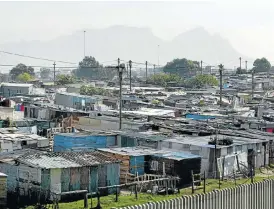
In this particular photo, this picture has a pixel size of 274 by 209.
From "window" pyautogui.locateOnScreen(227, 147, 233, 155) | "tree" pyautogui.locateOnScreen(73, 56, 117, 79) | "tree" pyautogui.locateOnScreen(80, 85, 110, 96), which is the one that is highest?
"tree" pyautogui.locateOnScreen(73, 56, 117, 79)

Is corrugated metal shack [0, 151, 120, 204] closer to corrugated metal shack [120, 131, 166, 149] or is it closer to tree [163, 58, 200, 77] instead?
corrugated metal shack [120, 131, 166, 149]

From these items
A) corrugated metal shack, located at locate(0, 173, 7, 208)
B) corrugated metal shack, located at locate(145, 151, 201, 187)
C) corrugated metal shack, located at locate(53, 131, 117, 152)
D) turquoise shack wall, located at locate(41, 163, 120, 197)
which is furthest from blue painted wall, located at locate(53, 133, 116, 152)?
corrugated metal shack, located at locate(0, 173, 7, 208)

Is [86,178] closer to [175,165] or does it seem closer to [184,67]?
[175,165]

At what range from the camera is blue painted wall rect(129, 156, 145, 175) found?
22.5m

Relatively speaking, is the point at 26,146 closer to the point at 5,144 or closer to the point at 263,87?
the point at 5,144

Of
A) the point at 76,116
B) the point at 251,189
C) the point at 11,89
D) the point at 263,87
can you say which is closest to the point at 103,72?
the point at 263,87

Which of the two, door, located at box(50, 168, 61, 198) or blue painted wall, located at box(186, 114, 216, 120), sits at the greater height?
blue painted wall, located at box(186, 114, 216, 120)

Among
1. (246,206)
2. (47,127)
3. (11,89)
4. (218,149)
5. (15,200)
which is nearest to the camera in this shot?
(246,206)

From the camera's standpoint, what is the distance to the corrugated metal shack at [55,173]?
62.0 ft

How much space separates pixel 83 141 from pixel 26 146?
288 centimetres

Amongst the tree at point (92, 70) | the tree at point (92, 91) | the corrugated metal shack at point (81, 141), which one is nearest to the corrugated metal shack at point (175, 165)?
the corrugated metal shack at point (81, 141)

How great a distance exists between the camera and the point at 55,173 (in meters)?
18.9

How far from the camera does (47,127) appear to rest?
3631cm

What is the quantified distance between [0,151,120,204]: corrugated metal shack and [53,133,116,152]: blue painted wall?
5956mm
